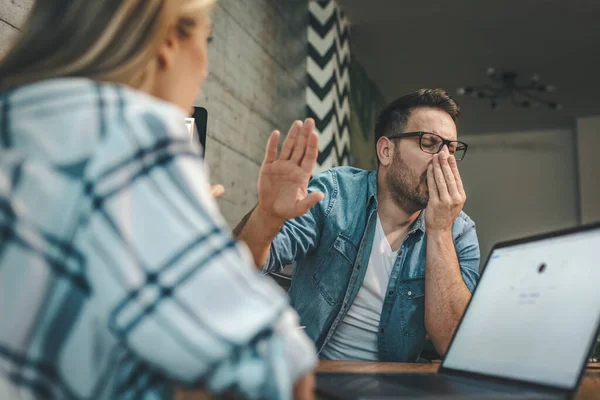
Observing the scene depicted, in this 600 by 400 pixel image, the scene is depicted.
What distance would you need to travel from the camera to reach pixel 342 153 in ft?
15.9

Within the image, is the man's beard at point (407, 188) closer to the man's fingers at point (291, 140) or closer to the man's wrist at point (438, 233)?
the man's wrist at point (438, 233)

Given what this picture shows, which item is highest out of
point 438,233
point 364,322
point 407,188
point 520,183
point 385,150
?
point 520,183

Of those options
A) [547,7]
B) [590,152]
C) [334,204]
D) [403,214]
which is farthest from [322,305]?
→ [590,152]

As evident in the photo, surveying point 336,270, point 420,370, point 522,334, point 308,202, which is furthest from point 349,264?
point 522,334

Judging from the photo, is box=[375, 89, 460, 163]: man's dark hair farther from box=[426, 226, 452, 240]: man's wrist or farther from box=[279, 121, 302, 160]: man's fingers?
box=[279, 121, 302, 160]: man's fingers

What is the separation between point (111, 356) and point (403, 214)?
1427mm

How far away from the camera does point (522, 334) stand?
0.87 meters

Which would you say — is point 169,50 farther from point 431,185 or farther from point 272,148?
point 431,185

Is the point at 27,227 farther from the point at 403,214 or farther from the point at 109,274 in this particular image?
the point at 403,214

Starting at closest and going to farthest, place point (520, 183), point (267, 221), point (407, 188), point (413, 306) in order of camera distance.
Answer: point (267, 221) → point (413, 306) → point (407, 188) → point (520, 183)

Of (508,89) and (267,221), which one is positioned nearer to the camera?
(267,221)

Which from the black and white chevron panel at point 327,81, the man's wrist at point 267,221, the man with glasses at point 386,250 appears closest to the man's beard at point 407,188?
the man with glasses at point 386,250

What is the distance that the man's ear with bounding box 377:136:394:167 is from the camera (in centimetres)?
194

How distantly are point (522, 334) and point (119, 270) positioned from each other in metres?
0.66
